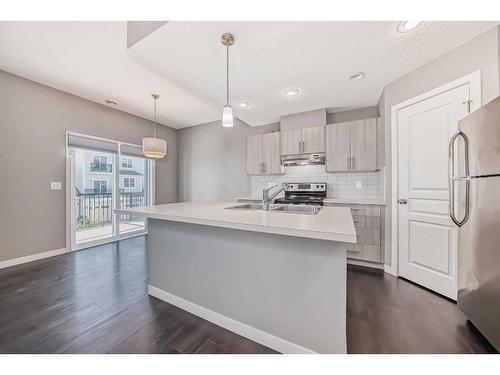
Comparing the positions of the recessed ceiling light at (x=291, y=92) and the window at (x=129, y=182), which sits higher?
the recessed ceiling light at (x=291, y=92)

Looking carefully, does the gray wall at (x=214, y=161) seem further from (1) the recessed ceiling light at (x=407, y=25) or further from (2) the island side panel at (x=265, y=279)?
(2) the island side panel at (x=265, y=279)

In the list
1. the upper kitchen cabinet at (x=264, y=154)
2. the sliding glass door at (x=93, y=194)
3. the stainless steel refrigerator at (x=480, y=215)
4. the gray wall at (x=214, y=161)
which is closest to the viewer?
the stainless steel refrigerator at (x=480, y=215)

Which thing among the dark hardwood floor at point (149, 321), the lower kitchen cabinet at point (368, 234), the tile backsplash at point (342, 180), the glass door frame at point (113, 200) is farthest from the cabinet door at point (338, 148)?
the glass door frame at point (113, 200)

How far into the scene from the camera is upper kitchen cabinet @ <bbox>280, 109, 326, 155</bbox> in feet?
11.2

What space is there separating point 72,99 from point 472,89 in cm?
530

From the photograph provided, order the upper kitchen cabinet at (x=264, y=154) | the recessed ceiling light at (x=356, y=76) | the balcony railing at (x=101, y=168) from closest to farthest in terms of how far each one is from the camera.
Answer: the recessed ceiling light at (x=356, y=76)
the upper kitchen cabinet at (x=264, y=154)
the balcony railing at (x=101, y=168)

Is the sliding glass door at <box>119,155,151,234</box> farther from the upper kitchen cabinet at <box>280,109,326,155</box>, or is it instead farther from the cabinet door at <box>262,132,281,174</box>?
the upper kitchen cabinet at <box>280,109,326,155</box>

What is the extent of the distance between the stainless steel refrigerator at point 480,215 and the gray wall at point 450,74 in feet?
1.76

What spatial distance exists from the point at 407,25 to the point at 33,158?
15.8ft

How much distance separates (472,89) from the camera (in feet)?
6.15

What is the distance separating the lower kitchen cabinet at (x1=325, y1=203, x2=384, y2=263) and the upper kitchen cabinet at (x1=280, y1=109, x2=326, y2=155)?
114 centimetres

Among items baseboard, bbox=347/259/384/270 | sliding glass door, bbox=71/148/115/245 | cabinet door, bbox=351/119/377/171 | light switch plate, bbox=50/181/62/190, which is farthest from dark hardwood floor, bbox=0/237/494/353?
cabinet door, bbox=351/119/377/171

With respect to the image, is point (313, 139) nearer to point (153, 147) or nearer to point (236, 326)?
point (153, 147)

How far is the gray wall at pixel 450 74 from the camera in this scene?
175 centimetres
